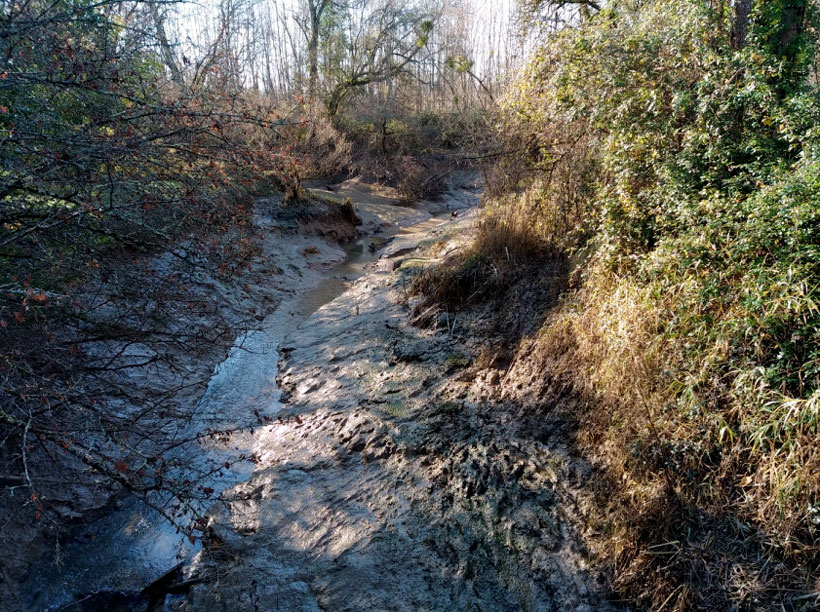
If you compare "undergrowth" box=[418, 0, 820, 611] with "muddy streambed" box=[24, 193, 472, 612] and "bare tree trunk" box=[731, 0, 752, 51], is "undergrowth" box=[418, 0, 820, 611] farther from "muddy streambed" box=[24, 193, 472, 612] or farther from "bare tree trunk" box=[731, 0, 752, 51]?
"muddy streambed" box=[24, 193, 472, 612]

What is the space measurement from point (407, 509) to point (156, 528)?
210 centimetres

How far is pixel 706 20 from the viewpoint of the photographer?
16.1ft

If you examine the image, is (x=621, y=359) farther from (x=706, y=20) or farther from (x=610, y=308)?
(x=706, y=20)

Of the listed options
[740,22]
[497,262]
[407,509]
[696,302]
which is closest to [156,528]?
[407,509]

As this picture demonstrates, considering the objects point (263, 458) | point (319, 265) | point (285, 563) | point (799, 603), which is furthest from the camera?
point (319, 265)

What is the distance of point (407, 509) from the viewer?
4090 mm

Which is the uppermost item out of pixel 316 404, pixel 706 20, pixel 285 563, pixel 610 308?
pixel 706 20

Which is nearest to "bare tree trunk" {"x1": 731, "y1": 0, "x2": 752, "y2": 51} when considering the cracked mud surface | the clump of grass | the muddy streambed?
the clump of grass

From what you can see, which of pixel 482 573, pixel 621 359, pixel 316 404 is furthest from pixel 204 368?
pixel 621 359

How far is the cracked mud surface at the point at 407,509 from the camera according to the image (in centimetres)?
350

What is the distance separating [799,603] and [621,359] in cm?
189

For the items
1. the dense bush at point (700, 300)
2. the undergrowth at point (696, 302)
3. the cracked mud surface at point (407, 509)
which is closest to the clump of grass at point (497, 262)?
the undergrowth at point (696, 302)

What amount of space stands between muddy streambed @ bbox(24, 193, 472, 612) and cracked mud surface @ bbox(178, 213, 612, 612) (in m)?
0.25

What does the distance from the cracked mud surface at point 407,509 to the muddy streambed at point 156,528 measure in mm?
254
